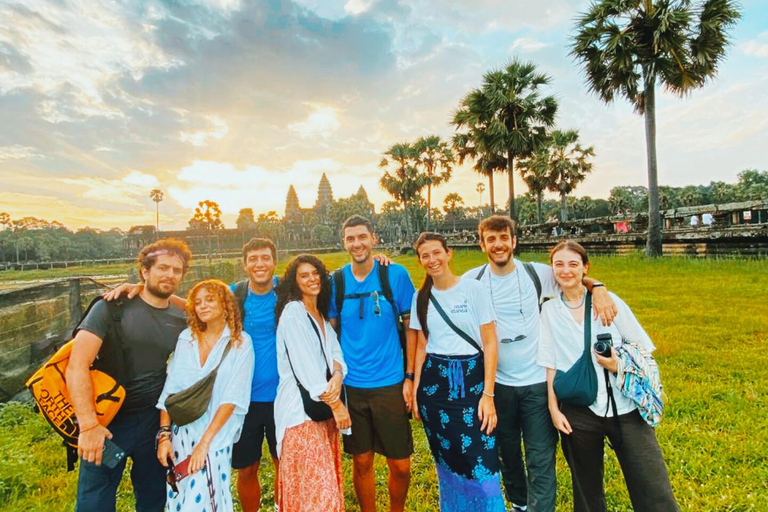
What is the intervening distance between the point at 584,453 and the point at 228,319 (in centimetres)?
229

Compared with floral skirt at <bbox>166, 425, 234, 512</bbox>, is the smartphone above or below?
above

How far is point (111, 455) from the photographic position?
2227 millimetres

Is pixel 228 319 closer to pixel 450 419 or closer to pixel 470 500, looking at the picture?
pixel 450 419

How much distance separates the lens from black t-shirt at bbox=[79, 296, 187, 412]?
235cm

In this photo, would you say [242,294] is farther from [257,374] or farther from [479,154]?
[479,154]

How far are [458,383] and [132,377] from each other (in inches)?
79.7

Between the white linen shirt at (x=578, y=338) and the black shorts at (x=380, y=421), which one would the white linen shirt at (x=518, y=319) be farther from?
Answer: the black shorts at (x=380, y=421)

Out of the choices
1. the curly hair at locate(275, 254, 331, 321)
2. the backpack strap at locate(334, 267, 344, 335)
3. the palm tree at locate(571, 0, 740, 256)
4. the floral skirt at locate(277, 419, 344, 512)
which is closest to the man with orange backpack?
the curly hair at locate(275, 254, 331, 321)

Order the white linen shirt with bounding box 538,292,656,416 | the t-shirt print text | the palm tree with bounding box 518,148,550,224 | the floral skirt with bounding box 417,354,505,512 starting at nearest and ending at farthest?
the white linen shirt with bounding box 538,292,656,416, the floral skirt with bounding box 417,354,505,512, the t-shirt print text, the palm tree with bounding box 518,148,550,224

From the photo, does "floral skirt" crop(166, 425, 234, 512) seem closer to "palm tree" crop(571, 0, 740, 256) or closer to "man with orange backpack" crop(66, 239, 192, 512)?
"man with orange backpack" crop(66, 239, 192, 512)

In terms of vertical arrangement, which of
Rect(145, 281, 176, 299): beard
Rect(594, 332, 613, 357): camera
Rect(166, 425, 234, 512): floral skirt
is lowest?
Rect(166, 425, 234, 512): floral skirt

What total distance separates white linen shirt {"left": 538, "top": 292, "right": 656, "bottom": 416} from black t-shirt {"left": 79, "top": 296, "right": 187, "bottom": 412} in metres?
2.36

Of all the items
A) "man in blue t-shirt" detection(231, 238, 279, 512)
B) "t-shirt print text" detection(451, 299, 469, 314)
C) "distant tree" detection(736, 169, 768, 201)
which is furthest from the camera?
"distant tree" detection(736, 169, 768, 201)

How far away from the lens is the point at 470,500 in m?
2.36
